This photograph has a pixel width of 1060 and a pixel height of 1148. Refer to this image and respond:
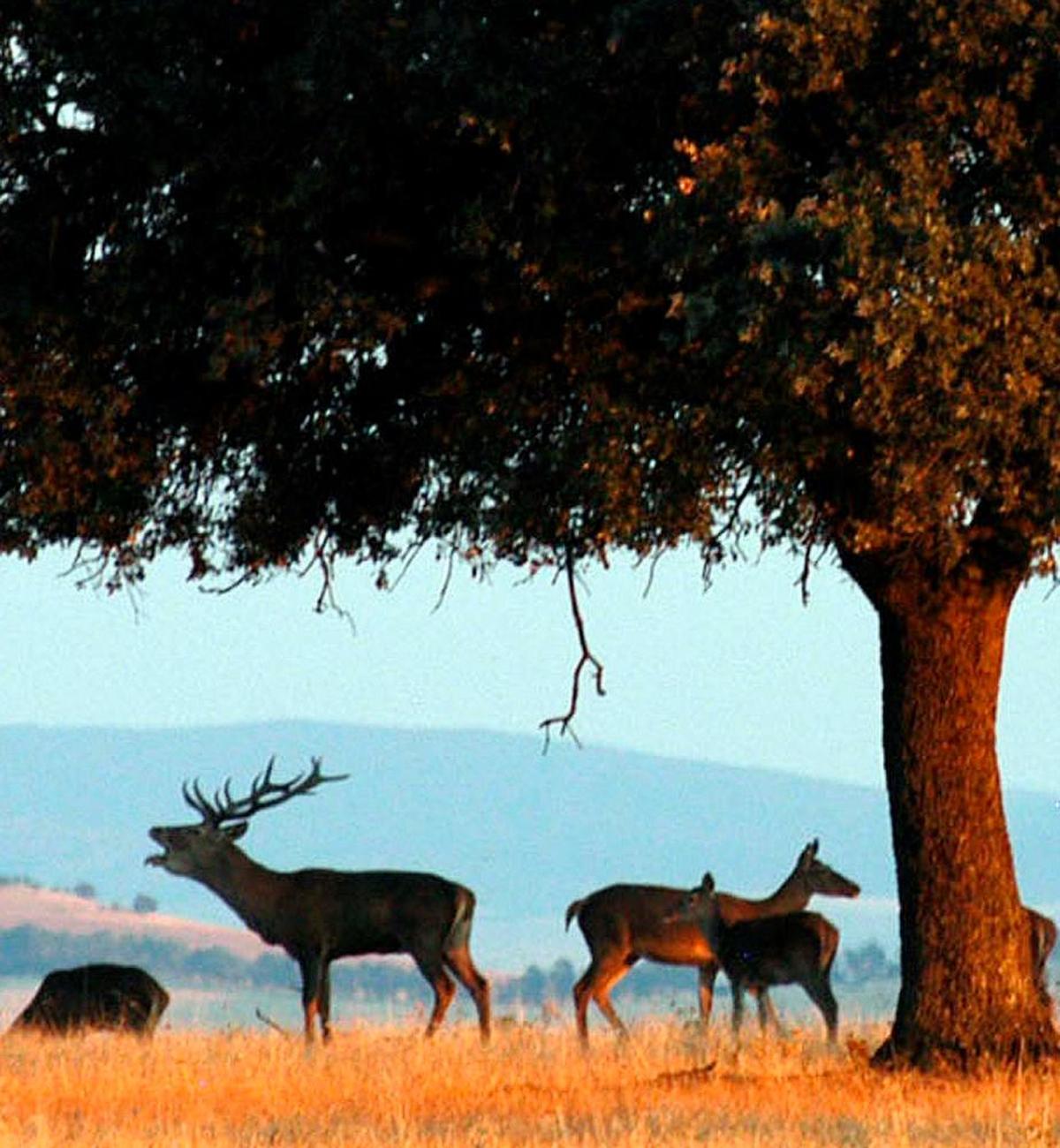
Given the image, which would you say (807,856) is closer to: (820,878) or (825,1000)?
(820,878)

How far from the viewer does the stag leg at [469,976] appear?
961 inches

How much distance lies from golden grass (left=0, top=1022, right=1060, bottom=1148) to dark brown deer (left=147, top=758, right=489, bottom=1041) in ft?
3.60

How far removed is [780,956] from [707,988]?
201cm

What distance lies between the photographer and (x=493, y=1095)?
63.5 ft

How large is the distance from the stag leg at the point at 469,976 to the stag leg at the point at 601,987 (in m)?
0.85

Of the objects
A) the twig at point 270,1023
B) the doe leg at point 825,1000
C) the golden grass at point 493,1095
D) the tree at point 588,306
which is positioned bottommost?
the golden grass at point 493,1095

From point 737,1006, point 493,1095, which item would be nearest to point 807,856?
point 737,1006

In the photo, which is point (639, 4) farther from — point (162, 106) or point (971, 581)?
point (971, 581)

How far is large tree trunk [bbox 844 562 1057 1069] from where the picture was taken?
20359 mm

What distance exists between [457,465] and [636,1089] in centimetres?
472

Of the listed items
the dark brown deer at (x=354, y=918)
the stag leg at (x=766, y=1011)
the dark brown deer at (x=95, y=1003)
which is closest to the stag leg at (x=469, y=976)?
Answer: the dark brown deer at (x=354, y=918)

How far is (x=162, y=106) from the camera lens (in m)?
18.2

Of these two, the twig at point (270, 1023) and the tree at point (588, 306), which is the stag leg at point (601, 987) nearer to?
the twig at point (270, 1023)

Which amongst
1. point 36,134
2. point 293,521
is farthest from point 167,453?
point 36,134
